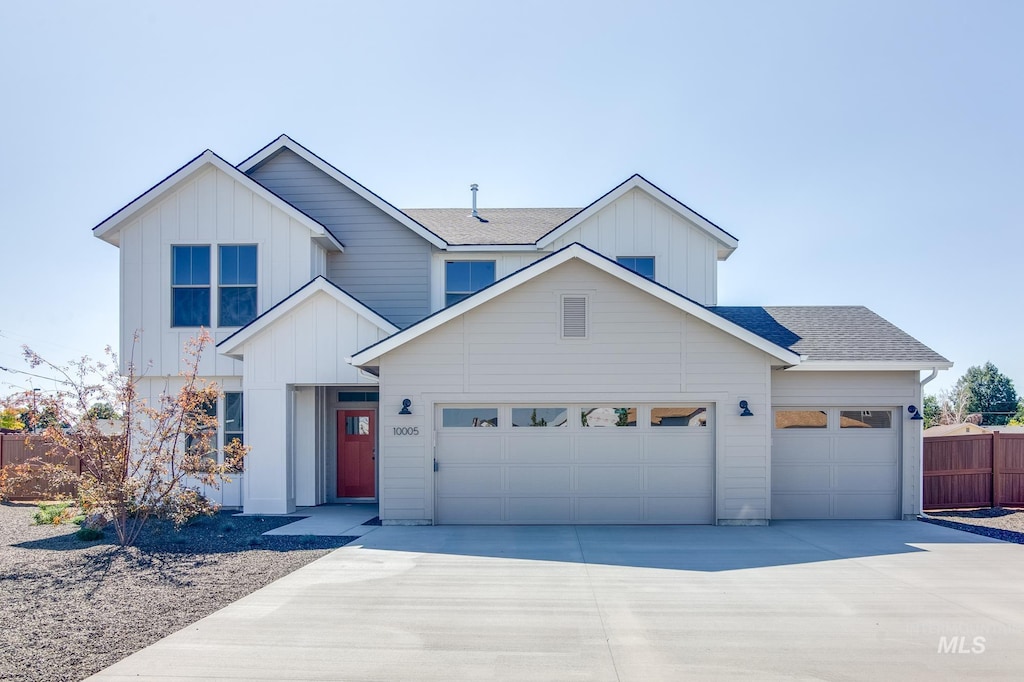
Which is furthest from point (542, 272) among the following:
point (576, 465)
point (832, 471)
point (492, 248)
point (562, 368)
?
A: point (832, 471)

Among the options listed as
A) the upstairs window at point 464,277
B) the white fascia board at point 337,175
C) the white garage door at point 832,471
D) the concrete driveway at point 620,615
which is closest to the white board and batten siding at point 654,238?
the upstairs window at point 464,277

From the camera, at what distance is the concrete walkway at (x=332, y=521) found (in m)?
11.6

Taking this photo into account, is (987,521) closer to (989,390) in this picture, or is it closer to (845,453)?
(845,453)

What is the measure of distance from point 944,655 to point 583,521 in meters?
6.85

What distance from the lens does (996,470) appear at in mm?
14617

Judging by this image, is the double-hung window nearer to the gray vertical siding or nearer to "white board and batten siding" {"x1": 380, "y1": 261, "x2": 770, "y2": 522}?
the gray vertical siding

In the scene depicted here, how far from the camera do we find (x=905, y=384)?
13.2 m

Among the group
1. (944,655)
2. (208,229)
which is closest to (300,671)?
(944,655)

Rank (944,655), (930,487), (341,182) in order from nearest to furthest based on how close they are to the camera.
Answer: (944,655) < (930,487) < (341,182)

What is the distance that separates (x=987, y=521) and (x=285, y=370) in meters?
13.8

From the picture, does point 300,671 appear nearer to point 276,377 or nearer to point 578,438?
point 578,438

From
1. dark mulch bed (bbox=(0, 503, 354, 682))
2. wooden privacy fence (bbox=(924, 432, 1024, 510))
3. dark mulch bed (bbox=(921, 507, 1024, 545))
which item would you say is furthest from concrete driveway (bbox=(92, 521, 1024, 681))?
wooden privacy fence (bbox=(924, 432, 1024, 510))

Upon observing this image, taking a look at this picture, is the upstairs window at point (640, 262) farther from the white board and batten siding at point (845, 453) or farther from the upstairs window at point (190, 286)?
the upstairs window at point (190, 286)

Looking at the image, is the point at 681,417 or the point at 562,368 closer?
the point at 562,368
